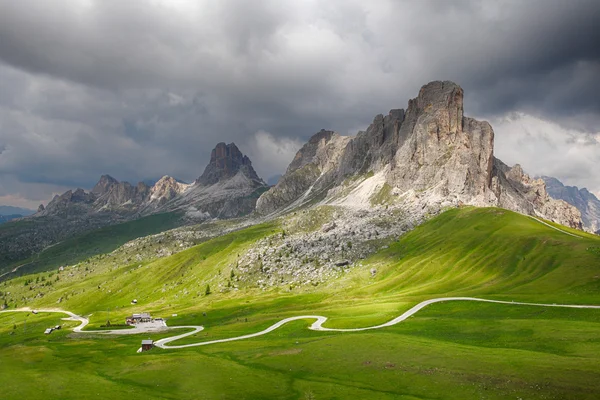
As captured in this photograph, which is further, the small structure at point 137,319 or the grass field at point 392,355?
the small structure at point 137,319

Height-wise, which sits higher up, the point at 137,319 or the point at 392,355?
the point at 392,355

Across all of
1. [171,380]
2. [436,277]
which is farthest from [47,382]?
[436,277]

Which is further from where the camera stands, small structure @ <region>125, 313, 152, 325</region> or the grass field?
small structure @ <region>125, 313, 152, 325</region>

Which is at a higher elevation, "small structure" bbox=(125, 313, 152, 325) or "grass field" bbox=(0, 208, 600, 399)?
"grass field" bbox=(0, 208, 600, 399)

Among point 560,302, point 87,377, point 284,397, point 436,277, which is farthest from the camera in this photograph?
point 436,277

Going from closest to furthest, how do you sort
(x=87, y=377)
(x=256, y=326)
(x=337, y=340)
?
(x=87, y=377) < (x=337, y=340) < (x=256, y=326)

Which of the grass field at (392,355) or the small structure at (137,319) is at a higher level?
the grass field at (392,355)

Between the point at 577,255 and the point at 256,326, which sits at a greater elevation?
the point at 577,255

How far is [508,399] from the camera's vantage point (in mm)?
42594

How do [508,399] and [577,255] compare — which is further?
[577,255]

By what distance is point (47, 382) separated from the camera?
59656 millimetres

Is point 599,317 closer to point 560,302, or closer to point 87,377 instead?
point 560,302

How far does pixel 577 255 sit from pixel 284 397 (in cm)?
12736

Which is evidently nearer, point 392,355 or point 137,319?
point 392,355
